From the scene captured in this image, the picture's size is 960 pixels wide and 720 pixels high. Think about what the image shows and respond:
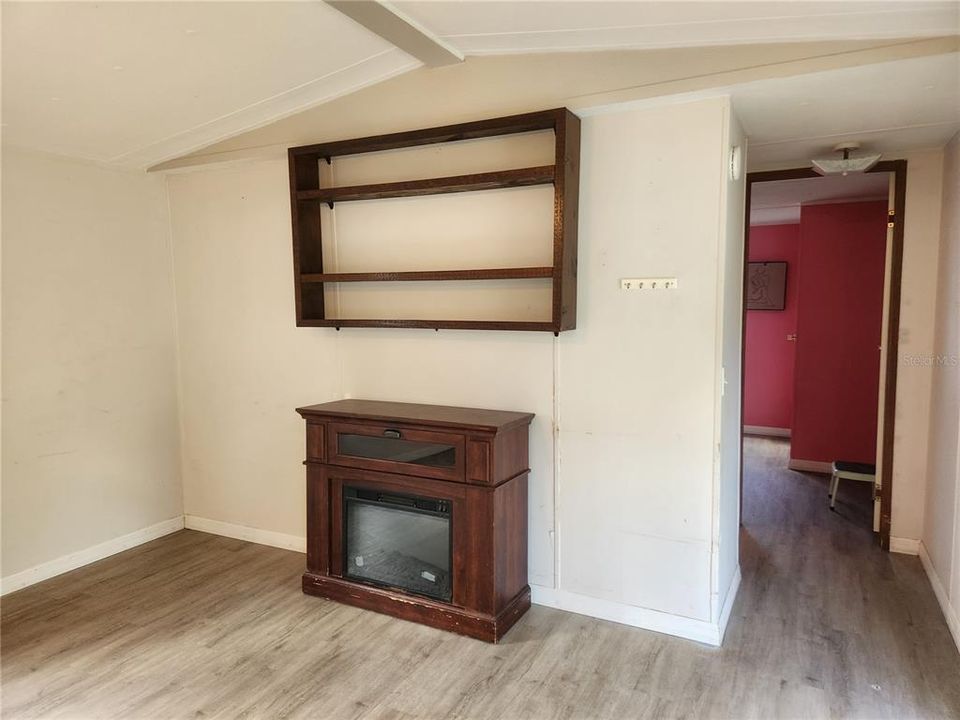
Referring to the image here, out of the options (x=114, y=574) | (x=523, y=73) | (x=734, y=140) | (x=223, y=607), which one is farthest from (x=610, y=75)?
(x=114, y=574)

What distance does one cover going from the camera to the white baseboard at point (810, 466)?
17.6 feet

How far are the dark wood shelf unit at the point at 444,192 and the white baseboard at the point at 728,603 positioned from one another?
4.90 ft

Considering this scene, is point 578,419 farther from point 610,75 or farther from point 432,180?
point 610,75

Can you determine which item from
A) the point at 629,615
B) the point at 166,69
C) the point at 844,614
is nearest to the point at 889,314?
the point at 844,614

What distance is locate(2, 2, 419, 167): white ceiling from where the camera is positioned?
227 centimetres

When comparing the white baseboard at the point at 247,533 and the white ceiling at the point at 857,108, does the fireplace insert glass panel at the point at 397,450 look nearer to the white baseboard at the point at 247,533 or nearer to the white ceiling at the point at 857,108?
the white baseboard at the point at 247,533

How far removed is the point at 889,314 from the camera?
12.1 feet

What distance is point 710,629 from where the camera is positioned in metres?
2.68

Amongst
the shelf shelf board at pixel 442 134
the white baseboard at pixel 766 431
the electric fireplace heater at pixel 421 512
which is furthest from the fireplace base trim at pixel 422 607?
the white baseboard at pixel 766 431

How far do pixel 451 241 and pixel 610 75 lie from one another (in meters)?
1.06

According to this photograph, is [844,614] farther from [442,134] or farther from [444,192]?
[442,134]

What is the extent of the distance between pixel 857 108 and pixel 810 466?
12.1 ft

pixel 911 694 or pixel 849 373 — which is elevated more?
pixel 849 373

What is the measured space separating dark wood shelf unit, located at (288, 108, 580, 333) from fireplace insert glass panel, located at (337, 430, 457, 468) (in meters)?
0.58
